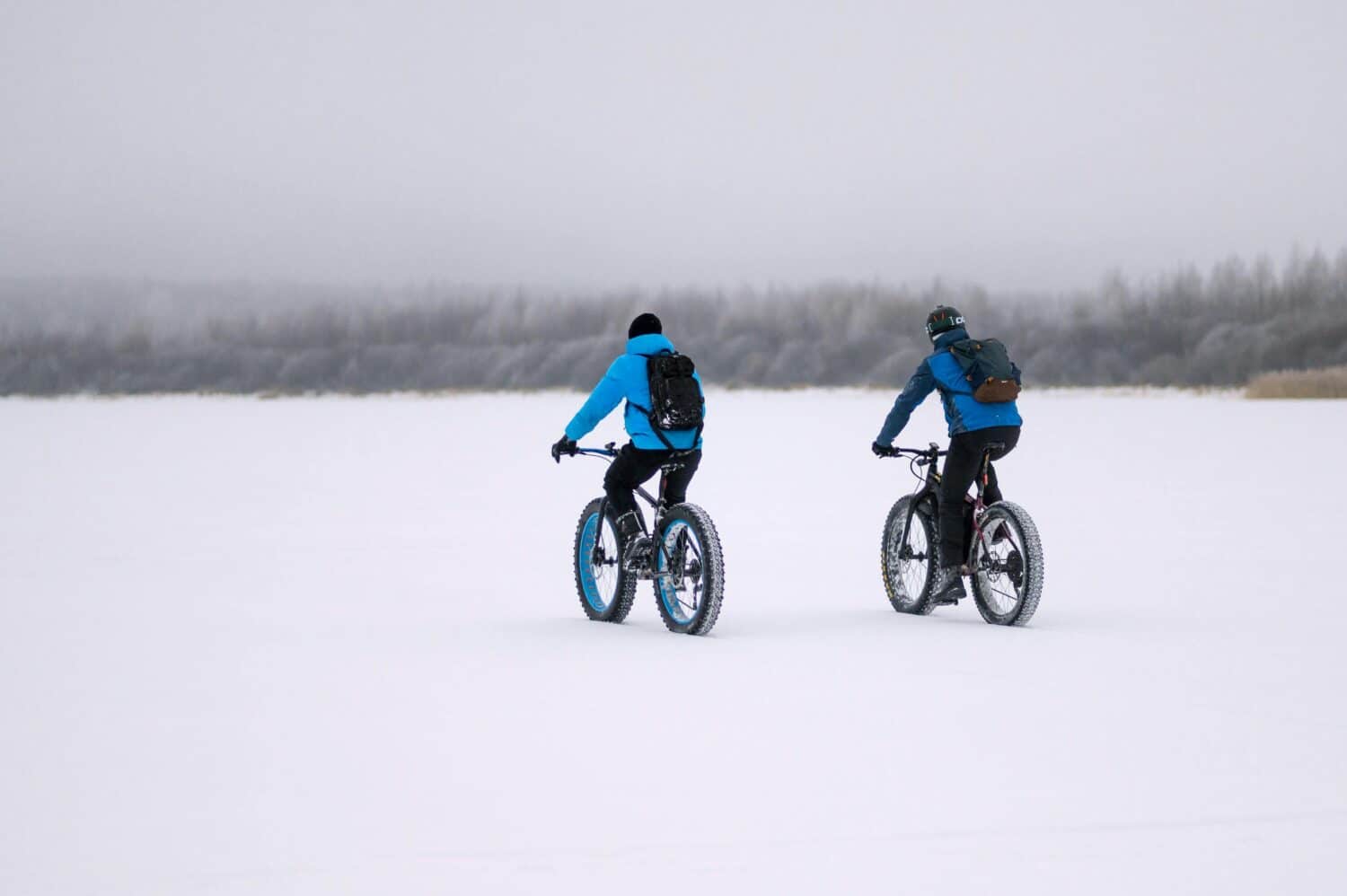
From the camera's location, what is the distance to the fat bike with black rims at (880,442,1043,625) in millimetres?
10258

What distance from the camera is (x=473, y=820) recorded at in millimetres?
5840

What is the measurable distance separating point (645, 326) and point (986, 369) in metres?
2.13

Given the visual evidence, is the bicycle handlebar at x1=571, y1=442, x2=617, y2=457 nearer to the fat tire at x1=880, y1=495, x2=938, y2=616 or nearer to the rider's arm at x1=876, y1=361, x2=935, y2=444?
the rider's arm at x1=876, y1=361, x2=935, y2=444

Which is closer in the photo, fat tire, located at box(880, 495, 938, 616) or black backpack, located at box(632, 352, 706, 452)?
black backpack, located at box(632, 352, 706, 452)

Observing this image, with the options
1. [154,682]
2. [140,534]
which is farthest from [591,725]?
[140,534]

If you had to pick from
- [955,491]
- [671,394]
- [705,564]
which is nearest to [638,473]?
[671,394]

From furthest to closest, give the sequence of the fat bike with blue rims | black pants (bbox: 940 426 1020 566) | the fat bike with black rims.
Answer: black pants (bbox: 940 426 1020 566), the fat bike with black rims, the fat bike with blue rims

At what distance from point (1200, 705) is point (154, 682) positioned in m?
5.27

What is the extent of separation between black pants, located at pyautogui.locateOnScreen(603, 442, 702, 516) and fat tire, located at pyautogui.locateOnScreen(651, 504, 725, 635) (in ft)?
0.62

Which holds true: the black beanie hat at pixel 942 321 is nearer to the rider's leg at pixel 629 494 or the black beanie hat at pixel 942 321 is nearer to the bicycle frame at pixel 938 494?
the bicycle frame at pixel 938 494

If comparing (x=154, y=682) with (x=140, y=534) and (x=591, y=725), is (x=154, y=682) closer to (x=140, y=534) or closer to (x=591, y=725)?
(x=591, y=725)

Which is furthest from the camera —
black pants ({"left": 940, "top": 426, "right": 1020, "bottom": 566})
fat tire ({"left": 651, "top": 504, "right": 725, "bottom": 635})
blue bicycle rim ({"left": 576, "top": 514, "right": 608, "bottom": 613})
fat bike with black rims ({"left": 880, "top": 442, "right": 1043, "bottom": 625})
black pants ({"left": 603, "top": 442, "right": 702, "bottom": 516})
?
blue bicycle rim ({"left": 576, "top": 514, "right": 608, "bottom": 613})

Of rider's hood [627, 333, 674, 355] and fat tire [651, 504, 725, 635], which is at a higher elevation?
rider's hood [627, 333, 674, 355]

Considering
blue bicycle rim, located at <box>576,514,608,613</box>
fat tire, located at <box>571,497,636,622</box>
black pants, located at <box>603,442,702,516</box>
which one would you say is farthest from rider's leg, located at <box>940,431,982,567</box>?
blue bicycle rim, located at <box>576,514,608,613</box>
